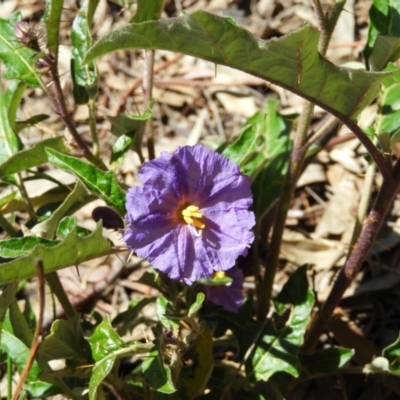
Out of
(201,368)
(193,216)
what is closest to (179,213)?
(193,216)

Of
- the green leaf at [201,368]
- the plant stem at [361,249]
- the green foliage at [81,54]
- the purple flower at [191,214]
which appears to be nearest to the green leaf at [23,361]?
the green leaf at [201,368]

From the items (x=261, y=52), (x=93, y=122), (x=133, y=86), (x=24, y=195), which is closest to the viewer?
(x=261, y=52)

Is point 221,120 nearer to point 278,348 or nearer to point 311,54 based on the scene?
point 278,348

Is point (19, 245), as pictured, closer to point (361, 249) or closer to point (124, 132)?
point (124, 132)

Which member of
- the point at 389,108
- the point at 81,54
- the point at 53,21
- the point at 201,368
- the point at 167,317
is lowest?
the point at 201,368

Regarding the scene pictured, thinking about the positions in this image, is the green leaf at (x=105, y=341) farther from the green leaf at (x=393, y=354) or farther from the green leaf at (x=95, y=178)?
the green leaf at (x=393, y=354)

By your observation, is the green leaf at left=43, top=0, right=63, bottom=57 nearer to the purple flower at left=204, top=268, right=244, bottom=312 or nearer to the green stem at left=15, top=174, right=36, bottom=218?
the green stem at left=15, top=174, right=36, bottom=218
